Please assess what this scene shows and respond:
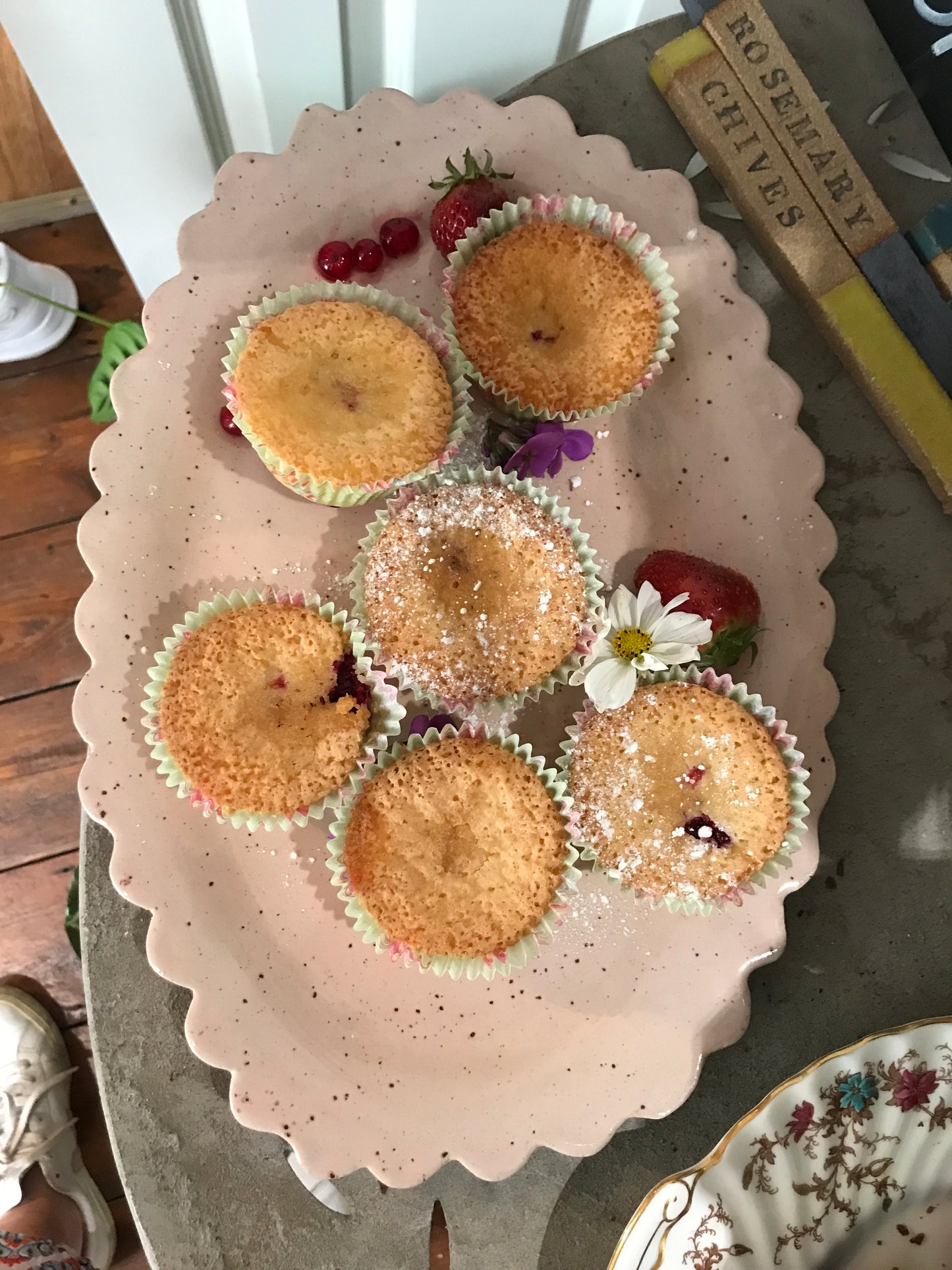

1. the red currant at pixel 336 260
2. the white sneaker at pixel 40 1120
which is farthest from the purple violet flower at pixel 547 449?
the white sneaker at pixel 40 1120

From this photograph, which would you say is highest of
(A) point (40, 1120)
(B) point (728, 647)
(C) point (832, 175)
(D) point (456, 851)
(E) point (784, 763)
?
(C) point (832, 175)

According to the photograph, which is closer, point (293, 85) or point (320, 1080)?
point (320, 1080)

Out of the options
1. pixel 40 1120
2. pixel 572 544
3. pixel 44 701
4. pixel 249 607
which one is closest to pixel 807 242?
pixel 572 544

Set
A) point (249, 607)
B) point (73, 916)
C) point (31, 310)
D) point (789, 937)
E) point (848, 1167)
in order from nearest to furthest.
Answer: point (848, 1167) → point (249, 607) → point (789, 937) → point (73, 916) → point (31, 310)

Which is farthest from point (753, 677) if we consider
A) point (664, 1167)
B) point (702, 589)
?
point (664, 1167)

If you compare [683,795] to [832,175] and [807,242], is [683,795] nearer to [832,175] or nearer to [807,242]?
[807,242]

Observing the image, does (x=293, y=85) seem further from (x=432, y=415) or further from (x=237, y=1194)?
(x=237, y=1194)

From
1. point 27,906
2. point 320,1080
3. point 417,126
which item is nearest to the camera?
point 320,1080

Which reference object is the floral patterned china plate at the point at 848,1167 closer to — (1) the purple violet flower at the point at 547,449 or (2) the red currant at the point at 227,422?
(1) the purple violet flower at the point at 547,449
